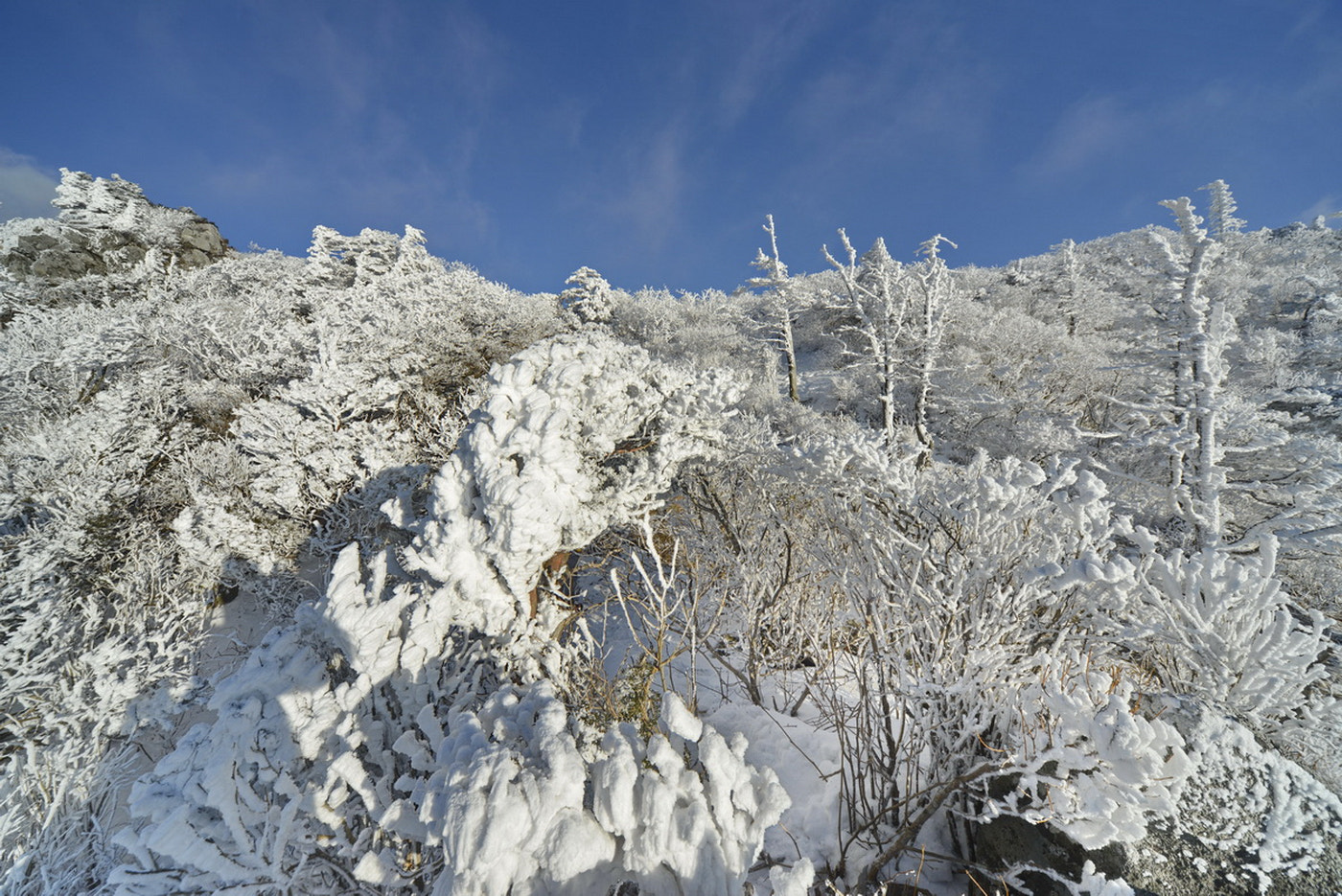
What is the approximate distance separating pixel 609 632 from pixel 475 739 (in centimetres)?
507

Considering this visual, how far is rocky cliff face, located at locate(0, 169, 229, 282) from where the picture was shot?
1734cm

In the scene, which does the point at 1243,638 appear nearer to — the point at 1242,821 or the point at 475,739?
the point at 1242,821

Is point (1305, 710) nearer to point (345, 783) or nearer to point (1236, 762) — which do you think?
point (1236, 762)

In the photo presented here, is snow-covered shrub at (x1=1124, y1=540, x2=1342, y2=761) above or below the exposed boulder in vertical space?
above

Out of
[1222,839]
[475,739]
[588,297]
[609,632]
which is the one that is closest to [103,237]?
[588,297]

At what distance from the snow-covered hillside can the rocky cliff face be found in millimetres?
8565

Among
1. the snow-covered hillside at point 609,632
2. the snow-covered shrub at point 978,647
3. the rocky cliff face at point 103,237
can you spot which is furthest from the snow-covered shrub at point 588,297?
the snow-covered shrub at point 978,647

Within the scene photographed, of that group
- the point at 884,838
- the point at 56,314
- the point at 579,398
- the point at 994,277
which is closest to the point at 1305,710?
the point at 884,838

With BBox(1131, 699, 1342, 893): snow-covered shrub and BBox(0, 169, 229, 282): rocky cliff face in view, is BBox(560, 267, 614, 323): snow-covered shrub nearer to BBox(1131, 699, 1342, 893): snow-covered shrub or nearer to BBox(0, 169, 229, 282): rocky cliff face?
BBox(0, 169, 229, 282): rocky cliff face

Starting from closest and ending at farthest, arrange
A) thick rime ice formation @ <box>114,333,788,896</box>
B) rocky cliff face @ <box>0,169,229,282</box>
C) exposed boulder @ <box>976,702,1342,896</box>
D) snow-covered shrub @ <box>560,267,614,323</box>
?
thick rime ice formation @ <box>114,333,788,896</box> < exposed boulder @ <box>976,702,1342,896</box> < rocky cliff face @ <box>0,169,229,282</box> < snow-covered shrub @ <box>560,267,614,323</box>

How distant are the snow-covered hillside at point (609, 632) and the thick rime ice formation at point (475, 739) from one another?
2 cm

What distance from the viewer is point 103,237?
19047 mm

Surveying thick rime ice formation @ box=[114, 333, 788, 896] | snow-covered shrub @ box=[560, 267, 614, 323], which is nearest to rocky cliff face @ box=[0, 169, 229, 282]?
snow-covered shrub @ box=[560, 267, 614, 323]

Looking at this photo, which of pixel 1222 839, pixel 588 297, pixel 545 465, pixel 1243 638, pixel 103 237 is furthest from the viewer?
pixel 588 297
